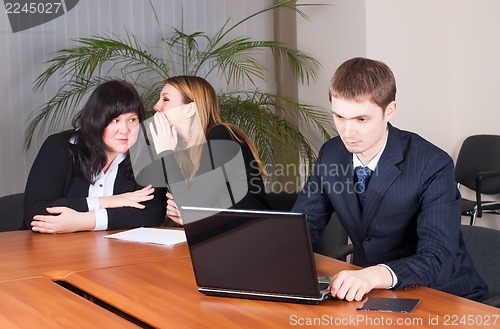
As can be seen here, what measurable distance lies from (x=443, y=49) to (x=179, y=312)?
386cm

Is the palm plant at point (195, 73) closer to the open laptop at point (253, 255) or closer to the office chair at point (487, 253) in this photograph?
the office chair at point (487, 253)

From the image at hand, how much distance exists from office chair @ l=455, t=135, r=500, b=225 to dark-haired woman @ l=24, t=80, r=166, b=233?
245 cm

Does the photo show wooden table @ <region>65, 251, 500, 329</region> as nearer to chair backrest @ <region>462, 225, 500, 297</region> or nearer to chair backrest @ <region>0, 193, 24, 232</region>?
chair backrest @ <region>462, 225, 500, 297</region>

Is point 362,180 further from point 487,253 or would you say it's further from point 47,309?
point 47,309

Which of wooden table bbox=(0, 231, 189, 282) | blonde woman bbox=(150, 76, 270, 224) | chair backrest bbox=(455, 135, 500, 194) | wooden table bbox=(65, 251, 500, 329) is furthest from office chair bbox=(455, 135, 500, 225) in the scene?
wooden table bbox=(65, 251, 500, 329)

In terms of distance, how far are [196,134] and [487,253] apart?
151cm

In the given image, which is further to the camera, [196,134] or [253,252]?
[196,134]

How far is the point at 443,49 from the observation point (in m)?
5.31

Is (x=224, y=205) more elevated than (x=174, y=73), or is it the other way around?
(x=174, y=73)

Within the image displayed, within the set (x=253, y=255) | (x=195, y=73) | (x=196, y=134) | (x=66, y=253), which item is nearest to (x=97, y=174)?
(x=196, y=134)

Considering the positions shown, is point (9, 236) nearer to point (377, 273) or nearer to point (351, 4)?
point (377, 273)

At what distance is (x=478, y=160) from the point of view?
5.28 m

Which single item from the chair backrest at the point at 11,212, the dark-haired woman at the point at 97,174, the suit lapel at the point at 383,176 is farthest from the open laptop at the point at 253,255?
the chair backrest at the point at 11,212

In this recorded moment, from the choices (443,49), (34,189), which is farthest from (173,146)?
(443,49)
